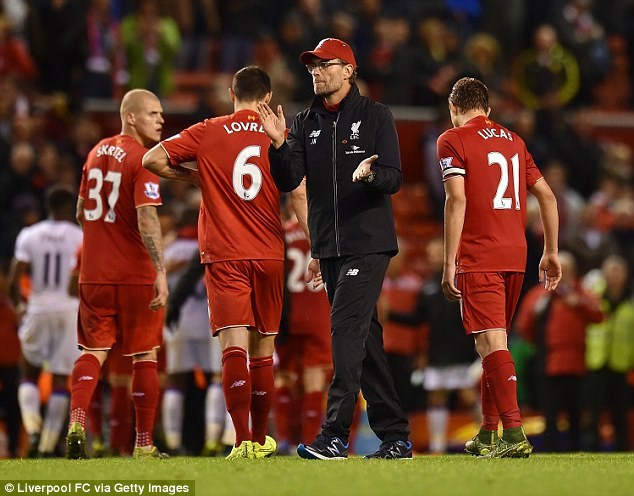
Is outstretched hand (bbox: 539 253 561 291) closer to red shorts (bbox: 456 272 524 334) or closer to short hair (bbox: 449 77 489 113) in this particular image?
red shorts (bbox: 456 272 524 334)

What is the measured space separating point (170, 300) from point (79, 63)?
6.74 m

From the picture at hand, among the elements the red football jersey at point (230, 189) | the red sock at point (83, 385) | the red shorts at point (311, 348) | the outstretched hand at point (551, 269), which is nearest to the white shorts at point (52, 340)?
the red shorts at point (311, 348)

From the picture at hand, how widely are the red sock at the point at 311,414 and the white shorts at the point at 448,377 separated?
4624 millimetres

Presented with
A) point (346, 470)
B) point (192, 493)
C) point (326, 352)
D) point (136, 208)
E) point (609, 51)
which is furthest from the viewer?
point (609, 51)

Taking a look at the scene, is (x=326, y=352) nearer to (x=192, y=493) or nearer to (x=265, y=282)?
(x=265, y=282)

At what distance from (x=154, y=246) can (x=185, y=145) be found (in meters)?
0.89

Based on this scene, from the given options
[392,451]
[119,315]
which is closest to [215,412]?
[119,315]

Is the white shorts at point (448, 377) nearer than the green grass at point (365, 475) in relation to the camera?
No

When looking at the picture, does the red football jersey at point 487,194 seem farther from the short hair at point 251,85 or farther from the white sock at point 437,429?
the white sock at point 437,429

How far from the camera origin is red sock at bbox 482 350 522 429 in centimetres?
909

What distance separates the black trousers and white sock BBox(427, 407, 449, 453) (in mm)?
7054

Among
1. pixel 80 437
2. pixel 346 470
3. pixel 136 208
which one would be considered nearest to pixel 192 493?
pixel 346 470

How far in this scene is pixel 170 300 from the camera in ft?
41.0

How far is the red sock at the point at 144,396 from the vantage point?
10.3 meters
